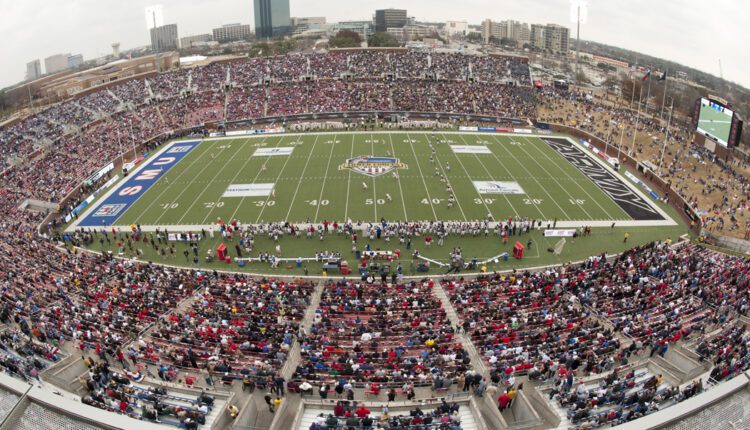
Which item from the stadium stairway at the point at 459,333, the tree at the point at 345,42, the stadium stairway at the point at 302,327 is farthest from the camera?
the tree at the point at 345,42

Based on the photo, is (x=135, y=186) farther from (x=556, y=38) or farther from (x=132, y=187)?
Answer: (x=556, y=38)

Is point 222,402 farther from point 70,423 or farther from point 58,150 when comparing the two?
point 58,150

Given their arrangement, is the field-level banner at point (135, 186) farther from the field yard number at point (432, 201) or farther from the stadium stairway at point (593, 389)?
the stadium stairway at point (593, 389)

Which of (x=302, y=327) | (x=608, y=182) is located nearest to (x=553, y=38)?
(x=608, y=182)

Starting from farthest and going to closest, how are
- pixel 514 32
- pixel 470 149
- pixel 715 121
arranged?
pixel 514 32 → pixel 470 149 → pixel 715 121

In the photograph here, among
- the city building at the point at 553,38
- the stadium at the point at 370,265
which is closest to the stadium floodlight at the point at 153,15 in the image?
the stadium at the point at 370,265

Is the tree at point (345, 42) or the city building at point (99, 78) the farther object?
the tree at point (345, 42)

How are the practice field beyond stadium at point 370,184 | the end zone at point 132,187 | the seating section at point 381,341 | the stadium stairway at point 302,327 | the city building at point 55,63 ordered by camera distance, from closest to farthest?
1. the seating section at point 381,341
2. the stadium stairway at point 302,327
3. the practice field beyond stadium at point 370,184
4. the end zone at point 132,187
5. the city building at point 55,63

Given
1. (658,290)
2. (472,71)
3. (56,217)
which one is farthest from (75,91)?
(658,290)
